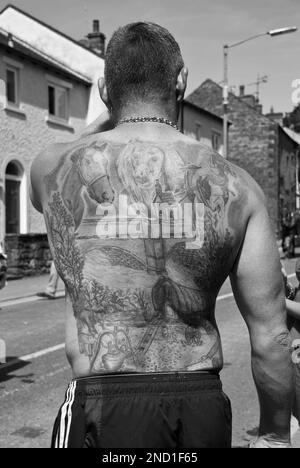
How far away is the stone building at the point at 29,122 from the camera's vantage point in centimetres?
1602

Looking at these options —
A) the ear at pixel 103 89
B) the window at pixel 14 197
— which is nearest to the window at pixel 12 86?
the window at pixel 14 197

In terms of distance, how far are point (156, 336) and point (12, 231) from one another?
1557 cm

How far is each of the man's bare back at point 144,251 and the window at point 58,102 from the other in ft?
56.8

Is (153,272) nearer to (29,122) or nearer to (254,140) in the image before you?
(29,122)

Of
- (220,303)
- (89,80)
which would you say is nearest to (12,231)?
(89,80)

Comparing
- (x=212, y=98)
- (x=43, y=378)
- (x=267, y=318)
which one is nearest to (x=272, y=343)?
(x=267, y=318)

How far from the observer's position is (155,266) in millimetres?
1747

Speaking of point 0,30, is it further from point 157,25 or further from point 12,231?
point 157,25

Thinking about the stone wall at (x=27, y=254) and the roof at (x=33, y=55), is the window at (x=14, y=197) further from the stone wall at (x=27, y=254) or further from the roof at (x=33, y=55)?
the roof at (x=33, y=55)

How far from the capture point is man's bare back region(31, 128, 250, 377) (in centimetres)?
173

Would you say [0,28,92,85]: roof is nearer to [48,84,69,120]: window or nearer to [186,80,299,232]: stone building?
[48,84,69,120]: window

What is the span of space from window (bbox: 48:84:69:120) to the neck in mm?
17193

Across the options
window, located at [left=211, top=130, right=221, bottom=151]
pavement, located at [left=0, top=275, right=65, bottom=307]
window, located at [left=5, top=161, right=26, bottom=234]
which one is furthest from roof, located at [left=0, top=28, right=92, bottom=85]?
window, located at [left=211, top=130, right=221, bottom=151]

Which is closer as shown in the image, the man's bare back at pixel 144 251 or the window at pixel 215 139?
the man's bare back at pixel 144 251
